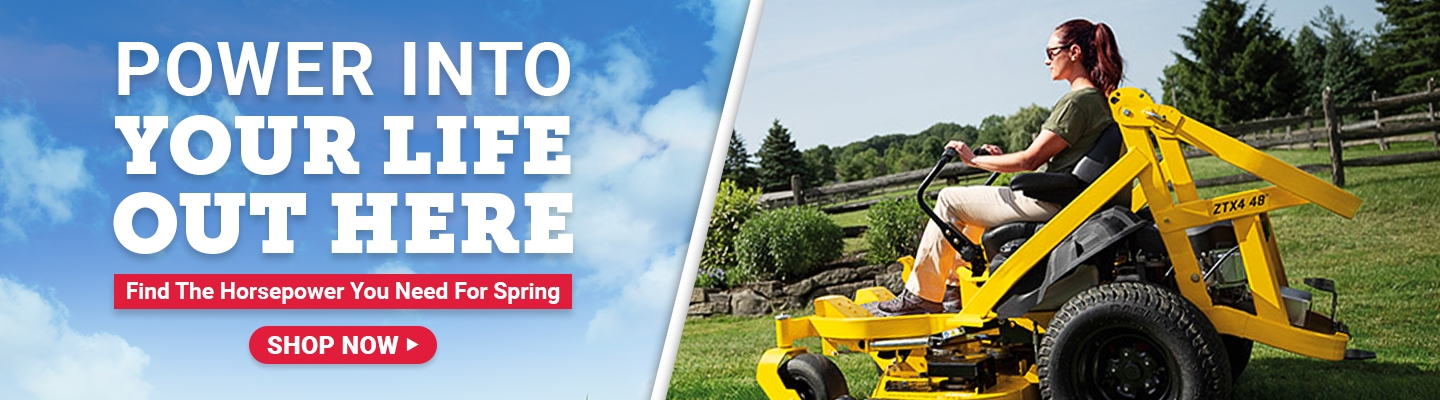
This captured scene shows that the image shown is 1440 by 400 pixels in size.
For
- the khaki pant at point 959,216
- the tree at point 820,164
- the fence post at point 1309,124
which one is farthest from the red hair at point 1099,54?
the fence post at point 1309,124

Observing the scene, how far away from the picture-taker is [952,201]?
174 inches

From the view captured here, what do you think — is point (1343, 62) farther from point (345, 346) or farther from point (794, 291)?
point (345, 346)

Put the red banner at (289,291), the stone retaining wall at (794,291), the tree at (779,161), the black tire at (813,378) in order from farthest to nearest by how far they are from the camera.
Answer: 1. the tree at (779,161)
2. the stone retaining wall at (794,291)
3. the red banner at (289,291)
4. the black tire at (813,378)

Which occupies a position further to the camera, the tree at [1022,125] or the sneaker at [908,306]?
the tree at [1022,125]

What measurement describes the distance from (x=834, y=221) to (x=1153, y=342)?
5.54 meters

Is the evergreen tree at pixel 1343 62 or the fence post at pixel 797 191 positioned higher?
the evergreen tree at pixel 1343 62

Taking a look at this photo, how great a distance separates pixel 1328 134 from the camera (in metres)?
9.27

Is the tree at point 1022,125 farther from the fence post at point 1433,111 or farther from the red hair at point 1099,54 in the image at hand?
the red hair at point 1099,54

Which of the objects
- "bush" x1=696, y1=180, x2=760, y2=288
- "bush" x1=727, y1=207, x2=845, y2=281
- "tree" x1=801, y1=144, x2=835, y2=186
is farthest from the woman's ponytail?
"tree" x1=801, y1=144, x2=835, y2=186

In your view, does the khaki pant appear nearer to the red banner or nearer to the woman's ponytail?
the woman's ponytail

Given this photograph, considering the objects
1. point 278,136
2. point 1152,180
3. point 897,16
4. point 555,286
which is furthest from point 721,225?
point 1152,180

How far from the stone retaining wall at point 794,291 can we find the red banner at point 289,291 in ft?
9.64

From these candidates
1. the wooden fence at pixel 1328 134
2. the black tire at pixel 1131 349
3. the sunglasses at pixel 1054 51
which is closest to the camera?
the black tire at pixel 1131 349

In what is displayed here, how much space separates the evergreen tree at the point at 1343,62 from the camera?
27.4ft
